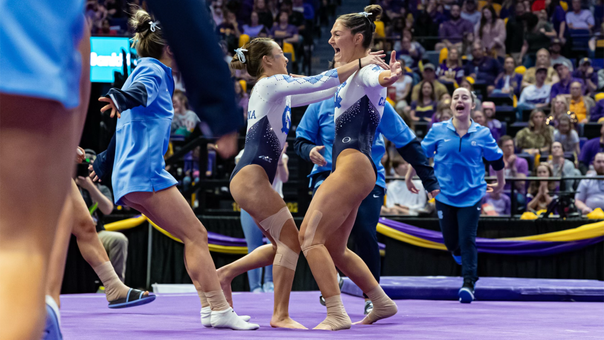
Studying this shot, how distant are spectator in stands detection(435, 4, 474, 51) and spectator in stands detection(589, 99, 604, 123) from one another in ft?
11.0

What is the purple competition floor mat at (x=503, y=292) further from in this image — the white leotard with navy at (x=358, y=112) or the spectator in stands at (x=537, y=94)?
the spectator in stands at (x=537, y=94)

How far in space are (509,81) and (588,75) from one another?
1.30 m

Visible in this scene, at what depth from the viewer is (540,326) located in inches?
155

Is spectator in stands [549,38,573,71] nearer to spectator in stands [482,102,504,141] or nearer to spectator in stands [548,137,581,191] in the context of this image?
spectator in stands [482,102,504,141]

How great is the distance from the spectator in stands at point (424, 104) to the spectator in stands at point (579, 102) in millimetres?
2184

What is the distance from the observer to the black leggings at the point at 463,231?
18.8 ft

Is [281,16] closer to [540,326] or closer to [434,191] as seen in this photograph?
[434,191]

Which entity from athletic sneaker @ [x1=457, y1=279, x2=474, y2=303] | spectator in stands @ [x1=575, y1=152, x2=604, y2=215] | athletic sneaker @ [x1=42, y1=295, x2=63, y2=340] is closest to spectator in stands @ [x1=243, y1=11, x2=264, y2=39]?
spectator in stands @ [x1=575, y1=152, x2=604, y2=215]

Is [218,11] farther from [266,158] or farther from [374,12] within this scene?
[266,158]

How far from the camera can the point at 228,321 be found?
11.7ft

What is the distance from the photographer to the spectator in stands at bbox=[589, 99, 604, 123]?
36.4ft

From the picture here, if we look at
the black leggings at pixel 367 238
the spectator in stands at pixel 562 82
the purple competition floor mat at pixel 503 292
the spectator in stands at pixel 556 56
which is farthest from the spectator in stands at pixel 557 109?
the black leggings at pixel 367 238

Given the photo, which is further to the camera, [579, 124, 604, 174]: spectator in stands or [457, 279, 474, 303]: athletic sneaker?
[579, 124, 604, 174]: spectator in stands

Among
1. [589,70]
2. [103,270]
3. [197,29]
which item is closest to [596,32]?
[589,70]
